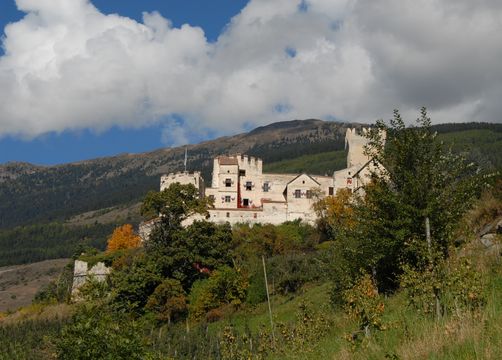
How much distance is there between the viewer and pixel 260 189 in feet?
259

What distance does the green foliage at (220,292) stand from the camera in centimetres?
5431

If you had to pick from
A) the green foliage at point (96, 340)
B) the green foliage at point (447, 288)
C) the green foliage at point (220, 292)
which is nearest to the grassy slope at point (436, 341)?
the green foliage at point (447, 288)

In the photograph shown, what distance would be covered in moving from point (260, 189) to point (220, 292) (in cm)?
2588

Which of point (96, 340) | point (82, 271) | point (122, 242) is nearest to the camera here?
point (96, 340)

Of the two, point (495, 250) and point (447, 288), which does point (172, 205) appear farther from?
point (447, 288)

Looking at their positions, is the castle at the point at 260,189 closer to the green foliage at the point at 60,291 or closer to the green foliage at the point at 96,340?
the green foliage at the point at 60,291

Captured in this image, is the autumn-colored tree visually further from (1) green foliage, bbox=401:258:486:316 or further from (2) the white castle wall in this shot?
→ (1) green foliage, bbox=401:258:486:316

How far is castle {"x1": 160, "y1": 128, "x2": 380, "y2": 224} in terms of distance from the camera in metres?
74.2

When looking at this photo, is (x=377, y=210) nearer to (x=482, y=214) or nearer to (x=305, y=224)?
(x=482, y=214)

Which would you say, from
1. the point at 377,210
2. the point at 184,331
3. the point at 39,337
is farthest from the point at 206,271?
the point at 377,210

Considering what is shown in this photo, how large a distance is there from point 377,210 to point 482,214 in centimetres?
414

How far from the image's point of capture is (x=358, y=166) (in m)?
76.2

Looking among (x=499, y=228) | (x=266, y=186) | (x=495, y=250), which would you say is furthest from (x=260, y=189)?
(x=495, y=250)

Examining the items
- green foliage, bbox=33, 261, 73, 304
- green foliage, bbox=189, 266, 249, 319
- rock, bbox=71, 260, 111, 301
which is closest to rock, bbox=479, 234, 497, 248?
green foliage, bbox=189, 266, 249, 319
